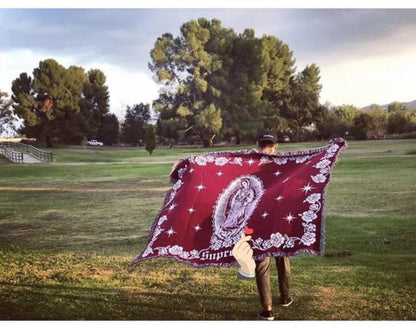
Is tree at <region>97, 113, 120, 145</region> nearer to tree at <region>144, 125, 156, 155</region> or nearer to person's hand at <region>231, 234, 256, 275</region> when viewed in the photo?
tree at <region>144, 125, 156, 155</region>

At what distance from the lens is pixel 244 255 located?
2826 mm

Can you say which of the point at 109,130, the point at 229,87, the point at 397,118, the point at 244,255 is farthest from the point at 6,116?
the point at 397,118

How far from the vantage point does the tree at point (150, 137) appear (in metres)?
5.22

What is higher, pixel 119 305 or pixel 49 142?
pixel 49 142

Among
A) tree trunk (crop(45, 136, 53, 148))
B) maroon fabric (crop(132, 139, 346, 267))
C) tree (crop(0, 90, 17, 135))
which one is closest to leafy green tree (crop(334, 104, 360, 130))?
maroon fabric (crop(132, 139, 346, 267))

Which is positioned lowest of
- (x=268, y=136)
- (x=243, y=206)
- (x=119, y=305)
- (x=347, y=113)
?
(x=119, y=305)

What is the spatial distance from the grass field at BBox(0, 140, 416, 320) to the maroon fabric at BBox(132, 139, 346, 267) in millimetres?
478

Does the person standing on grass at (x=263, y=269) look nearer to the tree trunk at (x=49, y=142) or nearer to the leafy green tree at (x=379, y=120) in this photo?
the leafy green tree at (x=379, y=120)

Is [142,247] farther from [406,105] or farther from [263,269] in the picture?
[406,105]

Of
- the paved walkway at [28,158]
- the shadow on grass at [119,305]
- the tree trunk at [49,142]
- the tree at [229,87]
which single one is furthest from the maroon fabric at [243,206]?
the paved walkway at [28,158]

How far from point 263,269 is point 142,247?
6.15 feet

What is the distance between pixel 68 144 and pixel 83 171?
1.39 feet

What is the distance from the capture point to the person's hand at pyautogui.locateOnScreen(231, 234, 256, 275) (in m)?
2.79

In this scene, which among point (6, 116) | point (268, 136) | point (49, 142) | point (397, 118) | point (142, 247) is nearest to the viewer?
point (268, 136)
